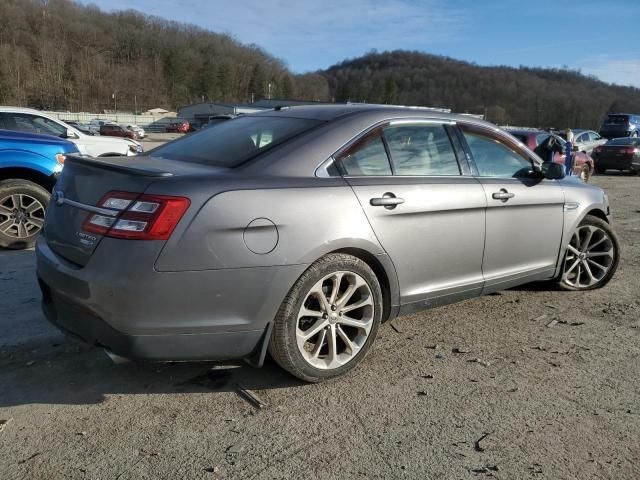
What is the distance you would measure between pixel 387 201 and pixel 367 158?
311 mm

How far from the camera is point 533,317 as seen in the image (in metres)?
4.32

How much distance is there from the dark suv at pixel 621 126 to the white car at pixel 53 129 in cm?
2899

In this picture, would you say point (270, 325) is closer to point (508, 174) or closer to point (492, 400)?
point (492, 400)

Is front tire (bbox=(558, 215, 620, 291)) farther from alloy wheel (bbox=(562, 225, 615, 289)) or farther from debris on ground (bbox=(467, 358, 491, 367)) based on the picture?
debris on ground (bbox=(467, 358, 491, 367))

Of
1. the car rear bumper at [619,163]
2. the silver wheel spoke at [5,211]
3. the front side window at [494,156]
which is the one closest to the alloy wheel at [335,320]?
the front side window at [494,156]

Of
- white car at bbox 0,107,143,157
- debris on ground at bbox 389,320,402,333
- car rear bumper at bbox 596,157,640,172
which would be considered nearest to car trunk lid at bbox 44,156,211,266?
debris on ground at bbox 389,320,402,333

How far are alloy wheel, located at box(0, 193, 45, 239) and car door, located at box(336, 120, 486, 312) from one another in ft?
14.0

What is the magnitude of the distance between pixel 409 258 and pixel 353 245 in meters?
0.49

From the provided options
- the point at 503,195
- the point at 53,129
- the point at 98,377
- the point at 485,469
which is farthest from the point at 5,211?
the point at 485,469

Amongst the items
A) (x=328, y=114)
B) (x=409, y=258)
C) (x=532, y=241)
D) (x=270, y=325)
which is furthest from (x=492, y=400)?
(x=328, y=114)

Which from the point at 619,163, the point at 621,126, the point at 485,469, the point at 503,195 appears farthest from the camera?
the point at 621,126

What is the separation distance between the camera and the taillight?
2529 millimetres

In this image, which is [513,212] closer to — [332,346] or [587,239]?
[587,239]

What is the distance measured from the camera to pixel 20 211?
599 centimetres
